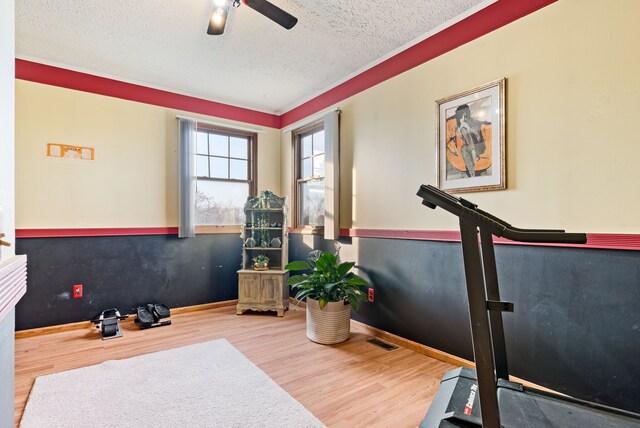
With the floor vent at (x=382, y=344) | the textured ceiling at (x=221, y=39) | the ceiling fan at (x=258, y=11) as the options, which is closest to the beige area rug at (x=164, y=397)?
the floor vent at (x=382, y=344)

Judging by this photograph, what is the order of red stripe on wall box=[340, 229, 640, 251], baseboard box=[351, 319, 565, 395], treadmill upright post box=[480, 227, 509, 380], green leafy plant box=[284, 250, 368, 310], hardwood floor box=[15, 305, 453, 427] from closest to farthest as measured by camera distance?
treadmill upright post box=[480, 227, 509, 380] < red stripe on wall box=[340, 229, 640, 251] < hardwood floor box=[15, 305, 453, 427] < baseboard box=[351, 319, 565, 395] < green leafy plant box=[284, 250, 368, 310]

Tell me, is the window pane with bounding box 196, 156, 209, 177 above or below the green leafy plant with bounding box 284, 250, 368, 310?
above

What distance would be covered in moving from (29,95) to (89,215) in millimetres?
1265

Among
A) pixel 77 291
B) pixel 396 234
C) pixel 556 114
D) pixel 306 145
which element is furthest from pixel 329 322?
pixel 77 291

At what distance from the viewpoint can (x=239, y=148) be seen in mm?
4559

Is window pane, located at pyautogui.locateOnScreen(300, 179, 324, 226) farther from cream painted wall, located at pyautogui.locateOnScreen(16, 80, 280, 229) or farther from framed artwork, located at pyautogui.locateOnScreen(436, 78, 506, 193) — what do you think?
framed artwork, located at pyautogui.locateOnScreen(436, 78, 506, 193)

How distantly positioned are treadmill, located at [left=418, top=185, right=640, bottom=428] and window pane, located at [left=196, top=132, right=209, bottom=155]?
11.8 ft

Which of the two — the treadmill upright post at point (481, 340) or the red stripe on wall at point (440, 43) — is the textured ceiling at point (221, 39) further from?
the treadmill upright post at point (481, 340)

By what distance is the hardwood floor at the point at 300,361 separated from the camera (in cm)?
195

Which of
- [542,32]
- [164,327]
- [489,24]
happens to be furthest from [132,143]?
[542,32]

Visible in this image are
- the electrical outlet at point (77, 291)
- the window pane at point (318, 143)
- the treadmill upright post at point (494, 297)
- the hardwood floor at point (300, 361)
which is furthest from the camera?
the window pane at point (318, 143)

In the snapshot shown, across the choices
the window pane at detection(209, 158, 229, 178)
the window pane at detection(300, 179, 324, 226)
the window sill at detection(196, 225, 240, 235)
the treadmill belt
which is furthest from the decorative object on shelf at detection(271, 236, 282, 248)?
the treadmill belt

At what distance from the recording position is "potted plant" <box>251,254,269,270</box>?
4.04 m

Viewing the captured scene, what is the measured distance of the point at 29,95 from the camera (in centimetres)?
318
